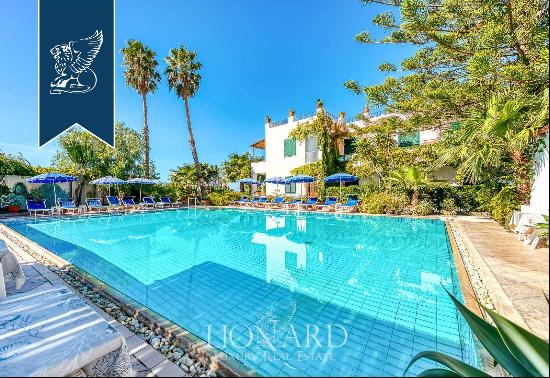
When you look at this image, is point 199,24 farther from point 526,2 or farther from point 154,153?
point 154,153

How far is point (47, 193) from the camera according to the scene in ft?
62.7

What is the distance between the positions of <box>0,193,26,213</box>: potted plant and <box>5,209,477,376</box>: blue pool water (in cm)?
853

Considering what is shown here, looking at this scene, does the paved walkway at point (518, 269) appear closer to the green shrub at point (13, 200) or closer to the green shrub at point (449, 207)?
the green shrub at point (449, 207)

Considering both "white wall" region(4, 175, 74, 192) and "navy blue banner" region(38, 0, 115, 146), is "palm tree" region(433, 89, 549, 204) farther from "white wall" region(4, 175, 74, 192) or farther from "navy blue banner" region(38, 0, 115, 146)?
"white wall" region(4, 175, 74, 192)

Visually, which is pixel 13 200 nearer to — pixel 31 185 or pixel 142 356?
pixel 31 185

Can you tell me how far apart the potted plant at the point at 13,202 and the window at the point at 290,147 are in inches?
783

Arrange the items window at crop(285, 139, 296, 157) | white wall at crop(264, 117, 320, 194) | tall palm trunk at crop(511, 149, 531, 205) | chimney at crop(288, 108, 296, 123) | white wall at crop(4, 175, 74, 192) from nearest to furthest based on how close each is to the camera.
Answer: tall palm trunk at crop(511, 149, 531, 205) < white wall at crop(4, 175, 74, 192) < white wall at crop(264, 117, 320, 194) < window at crop(285, 139, 296, 157) < chimney at crop(288, 108, 296, 123)

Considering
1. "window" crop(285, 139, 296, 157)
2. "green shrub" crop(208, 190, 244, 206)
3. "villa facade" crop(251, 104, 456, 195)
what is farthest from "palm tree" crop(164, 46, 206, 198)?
"window" crop(285, 139, 296, 157)

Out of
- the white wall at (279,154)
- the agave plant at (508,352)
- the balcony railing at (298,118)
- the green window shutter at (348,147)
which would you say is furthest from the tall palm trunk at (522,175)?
the white wall at (279,154)

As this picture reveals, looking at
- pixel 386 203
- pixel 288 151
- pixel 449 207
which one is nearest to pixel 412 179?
pixel 386 203

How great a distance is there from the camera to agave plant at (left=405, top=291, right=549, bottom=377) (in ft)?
4.48

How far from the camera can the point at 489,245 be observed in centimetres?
656

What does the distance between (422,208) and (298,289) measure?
41.8 feet

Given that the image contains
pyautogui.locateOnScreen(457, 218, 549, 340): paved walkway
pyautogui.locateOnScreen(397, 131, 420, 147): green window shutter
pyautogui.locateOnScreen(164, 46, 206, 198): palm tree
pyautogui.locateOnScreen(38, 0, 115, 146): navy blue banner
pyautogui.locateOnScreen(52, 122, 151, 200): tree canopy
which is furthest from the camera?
pyautogui.locateOnScreen(164, 46, 206, 198): palm tree
